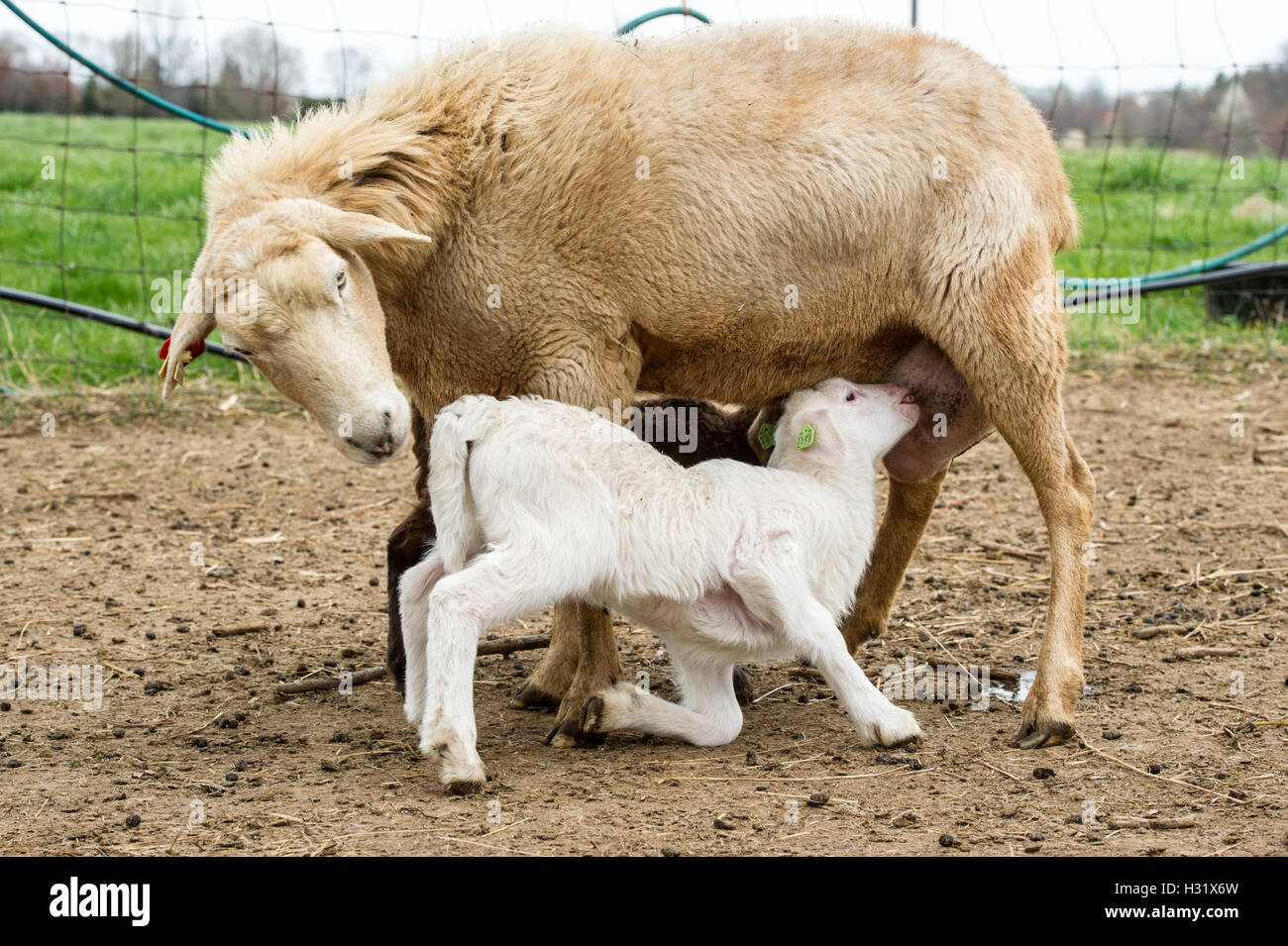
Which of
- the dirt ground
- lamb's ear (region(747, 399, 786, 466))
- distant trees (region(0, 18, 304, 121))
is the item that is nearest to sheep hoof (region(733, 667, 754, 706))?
the dirt ground

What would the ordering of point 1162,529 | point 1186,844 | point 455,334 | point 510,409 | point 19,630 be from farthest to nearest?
point 1162,529 → point 19,630 → point 455,334 → point 510,409 → point 1186,844

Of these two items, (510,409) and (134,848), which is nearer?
(134,848)

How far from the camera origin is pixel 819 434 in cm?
423

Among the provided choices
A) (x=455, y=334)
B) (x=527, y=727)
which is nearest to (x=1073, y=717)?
(x=527, y=727)

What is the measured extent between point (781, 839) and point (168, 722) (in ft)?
6.86

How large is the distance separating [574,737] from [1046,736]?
1354 mm

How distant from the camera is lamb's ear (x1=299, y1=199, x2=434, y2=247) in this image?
3650mm

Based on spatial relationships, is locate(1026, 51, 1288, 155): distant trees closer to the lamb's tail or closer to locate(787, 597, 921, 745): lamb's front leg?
locate(787, 597, 921, 745): lamb's front leg

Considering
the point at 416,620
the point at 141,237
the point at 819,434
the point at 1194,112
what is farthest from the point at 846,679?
the point at 1194,112

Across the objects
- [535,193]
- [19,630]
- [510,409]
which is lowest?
[19,630]

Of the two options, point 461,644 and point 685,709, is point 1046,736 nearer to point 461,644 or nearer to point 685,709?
point 685,709

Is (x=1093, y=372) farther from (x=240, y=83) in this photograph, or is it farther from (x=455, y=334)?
(x=240, y=83)

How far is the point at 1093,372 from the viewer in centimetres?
901

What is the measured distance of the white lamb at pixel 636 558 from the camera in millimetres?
3588
